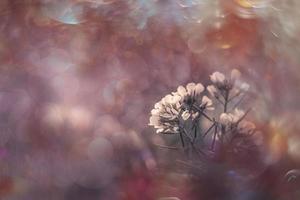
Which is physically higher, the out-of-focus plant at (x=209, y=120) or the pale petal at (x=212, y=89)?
the pale petal at (x=212, y=89)

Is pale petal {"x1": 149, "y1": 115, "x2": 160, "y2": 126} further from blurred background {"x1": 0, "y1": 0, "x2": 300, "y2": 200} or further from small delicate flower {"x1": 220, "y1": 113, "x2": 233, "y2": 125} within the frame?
small delicate flower {"x1": 220, "y1": 113, "x2": 233, "y2": 125}

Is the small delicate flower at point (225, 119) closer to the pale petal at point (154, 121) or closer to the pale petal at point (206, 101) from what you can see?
the pale petal at point (206, 101)

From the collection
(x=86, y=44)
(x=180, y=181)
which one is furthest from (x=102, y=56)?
(x=180, y=181)

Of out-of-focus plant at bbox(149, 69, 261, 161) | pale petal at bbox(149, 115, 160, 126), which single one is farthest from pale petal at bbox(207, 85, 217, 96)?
pale petal at bbox(149, 115, 160, 126)

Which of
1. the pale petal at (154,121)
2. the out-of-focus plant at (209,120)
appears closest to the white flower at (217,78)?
the out-of-focus plant at (209,120)

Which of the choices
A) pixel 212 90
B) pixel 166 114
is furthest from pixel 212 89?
pixel 166 114

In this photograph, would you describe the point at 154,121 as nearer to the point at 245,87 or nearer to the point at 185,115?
the point at 185,115

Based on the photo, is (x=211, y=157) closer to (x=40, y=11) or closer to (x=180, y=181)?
(x=180, y=181)
